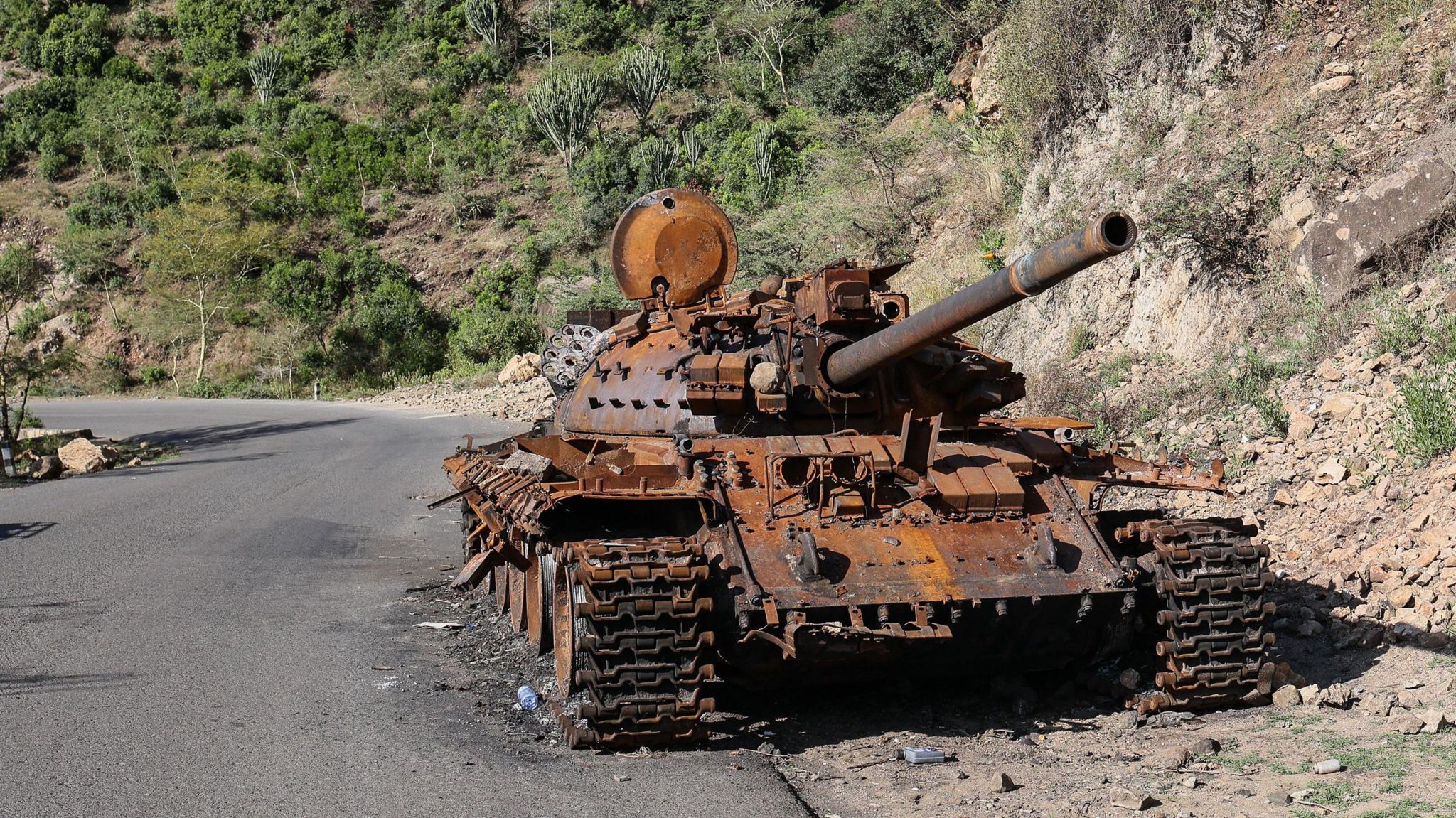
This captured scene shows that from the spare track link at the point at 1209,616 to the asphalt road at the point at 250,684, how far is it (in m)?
2.28

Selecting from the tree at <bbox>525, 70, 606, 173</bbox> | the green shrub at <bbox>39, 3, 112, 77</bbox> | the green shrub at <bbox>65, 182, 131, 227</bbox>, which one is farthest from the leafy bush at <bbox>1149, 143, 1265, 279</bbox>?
the green shrub at <bbox>39, 3, 112, 77</bbox>

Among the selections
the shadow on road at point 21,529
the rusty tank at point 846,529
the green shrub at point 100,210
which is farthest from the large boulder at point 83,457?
the green shrub at point 100,210

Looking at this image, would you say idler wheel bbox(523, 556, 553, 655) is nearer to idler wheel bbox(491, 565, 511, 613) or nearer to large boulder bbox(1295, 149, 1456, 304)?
idler wheel bbox(491, 565, 511, 613)

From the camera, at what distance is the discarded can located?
6.25 m

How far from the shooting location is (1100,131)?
57.0 feet

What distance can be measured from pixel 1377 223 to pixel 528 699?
29.6 feet

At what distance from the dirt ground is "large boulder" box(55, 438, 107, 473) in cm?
1392

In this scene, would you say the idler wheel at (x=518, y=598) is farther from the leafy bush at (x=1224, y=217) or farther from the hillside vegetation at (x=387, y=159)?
the hillside vegetation at (x=387, y=159)

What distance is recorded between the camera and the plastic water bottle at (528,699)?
7305 millimetres

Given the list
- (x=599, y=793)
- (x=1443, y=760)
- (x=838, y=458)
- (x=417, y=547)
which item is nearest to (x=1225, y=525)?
(x=1443, y=760)

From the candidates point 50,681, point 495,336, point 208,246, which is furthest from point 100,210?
point 50,681

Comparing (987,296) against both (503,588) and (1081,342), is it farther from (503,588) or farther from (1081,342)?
(1081,342)

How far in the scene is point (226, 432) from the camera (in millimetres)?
26641

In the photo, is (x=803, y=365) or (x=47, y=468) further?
(x=47, y=468)
